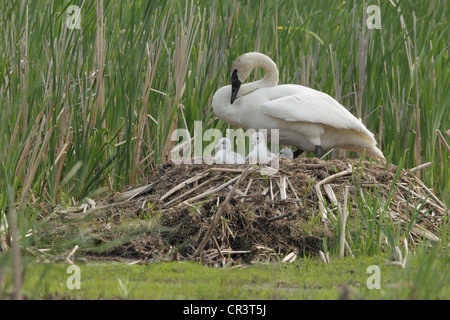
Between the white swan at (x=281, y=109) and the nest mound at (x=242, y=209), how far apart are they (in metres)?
0.70

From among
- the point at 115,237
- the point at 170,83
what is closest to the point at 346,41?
the point at 170,83

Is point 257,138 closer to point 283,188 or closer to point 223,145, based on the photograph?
point 223,145

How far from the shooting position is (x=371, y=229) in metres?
4.77

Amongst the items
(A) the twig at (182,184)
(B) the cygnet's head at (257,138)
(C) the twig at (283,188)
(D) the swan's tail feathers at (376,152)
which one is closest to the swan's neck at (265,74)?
(B) the cygnet's head at (257,138)

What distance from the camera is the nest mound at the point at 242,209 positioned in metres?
4.79

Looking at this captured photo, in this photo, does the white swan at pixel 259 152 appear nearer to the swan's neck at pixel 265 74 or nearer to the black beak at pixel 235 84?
the black beak at pixel 235 84

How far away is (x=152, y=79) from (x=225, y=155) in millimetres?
979

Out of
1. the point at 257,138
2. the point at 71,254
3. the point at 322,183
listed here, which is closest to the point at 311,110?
the point at 257,138

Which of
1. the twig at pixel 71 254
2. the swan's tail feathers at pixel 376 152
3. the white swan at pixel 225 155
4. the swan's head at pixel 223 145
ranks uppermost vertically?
the swan's head at pixel 223 145

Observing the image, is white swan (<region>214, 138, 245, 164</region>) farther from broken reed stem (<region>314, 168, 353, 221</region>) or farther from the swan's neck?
broken reed stem (<region>314, 168, 353, 221</region>)

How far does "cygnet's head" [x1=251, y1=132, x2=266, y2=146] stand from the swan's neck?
535mm

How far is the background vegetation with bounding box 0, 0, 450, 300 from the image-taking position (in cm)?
552

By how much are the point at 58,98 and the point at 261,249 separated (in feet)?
7.00

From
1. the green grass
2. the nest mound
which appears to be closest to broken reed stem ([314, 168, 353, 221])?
the nest mound
